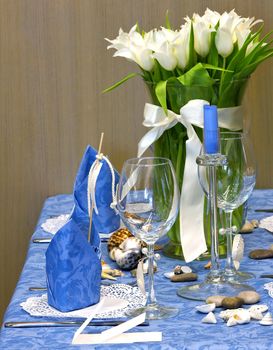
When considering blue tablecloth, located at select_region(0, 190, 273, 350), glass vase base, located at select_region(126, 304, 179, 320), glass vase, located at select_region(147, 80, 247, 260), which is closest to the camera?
blue tablecloth, located at select_region(0, 190, 273, 350)

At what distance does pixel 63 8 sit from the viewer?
1953mm

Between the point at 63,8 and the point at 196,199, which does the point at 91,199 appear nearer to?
the point at 196,199

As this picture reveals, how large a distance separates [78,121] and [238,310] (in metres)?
0.87

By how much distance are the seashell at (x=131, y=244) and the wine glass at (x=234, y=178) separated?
0.15 meters

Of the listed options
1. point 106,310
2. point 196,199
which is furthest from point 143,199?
point 196,199

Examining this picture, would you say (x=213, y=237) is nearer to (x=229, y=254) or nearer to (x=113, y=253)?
(x=229, y=254)

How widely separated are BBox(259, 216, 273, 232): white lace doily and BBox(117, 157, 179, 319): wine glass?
17.0 inches

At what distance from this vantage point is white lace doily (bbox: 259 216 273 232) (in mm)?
1660

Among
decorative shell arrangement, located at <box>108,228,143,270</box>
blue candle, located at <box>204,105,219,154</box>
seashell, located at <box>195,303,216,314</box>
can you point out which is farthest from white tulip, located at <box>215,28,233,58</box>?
seashell, located at <box>195,303,216,314</box>

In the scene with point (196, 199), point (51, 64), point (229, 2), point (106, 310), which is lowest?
point (106, 310)

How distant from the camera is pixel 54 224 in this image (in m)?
1.72

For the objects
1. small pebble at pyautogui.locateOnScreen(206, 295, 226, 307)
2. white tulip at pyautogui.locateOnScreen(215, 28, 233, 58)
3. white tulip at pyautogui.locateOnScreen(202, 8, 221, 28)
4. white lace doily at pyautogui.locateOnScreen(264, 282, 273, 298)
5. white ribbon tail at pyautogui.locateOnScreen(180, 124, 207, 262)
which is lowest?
small pebble at pyautogui.locateOnScreen(206, 295, 226, 307)

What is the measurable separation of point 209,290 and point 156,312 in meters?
0.11

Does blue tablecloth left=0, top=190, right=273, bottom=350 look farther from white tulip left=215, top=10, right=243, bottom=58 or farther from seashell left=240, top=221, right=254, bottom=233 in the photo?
white tulip left=215, top=10, right=243, bottom=58
